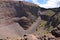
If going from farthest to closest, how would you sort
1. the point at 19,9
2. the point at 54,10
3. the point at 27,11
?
the point at 54,10, the point at 27,11, the point at 19,9

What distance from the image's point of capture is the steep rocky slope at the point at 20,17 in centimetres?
4021

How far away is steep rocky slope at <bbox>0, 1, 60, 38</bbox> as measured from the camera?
40.2m

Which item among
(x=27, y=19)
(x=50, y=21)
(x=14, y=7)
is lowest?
(x=50, y=21)

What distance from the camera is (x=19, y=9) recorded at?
5497cm

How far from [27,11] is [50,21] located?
11.8m

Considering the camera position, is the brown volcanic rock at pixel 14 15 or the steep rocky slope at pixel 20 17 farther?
the steep rocky slope at pixel 20 17

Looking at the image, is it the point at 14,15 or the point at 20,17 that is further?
the point at 20,17

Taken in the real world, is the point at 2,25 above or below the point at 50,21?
above

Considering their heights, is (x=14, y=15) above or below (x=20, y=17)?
above

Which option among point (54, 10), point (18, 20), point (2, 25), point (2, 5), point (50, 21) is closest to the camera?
point (2, 25)

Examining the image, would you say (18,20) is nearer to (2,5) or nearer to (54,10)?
(2,5)

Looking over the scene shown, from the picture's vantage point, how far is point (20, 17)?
2071 inches

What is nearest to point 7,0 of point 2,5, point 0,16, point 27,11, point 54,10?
point 2,5

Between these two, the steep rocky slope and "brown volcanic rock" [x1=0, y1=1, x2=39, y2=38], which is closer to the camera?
"brown volcanic rock" [x1=0, y1=1, x2=39, y2=38]
